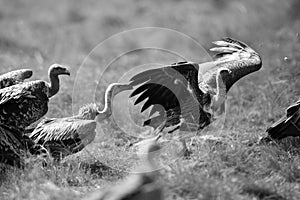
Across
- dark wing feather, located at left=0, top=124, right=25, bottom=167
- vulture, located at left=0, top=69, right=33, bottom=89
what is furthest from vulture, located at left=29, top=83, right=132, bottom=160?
vulture, located at left=0, top=69, right=33, bottom=89

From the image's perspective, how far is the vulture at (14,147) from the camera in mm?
6719

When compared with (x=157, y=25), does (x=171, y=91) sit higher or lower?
lower

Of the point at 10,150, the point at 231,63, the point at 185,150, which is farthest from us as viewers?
the point at 231,63

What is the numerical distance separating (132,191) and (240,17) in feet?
38.3

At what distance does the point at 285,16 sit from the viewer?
1547 centimetres

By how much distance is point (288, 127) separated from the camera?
7.50 m

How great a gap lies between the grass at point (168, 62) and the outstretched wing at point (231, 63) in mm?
722

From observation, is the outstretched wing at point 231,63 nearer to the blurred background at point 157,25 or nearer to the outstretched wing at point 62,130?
the blurred background at point 157,25

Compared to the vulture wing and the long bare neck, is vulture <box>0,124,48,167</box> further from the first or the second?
the long bare neck

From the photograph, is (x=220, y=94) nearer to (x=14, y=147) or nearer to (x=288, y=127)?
(x=288, y=127)

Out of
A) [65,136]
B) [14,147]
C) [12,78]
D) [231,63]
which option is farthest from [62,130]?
[231,63]

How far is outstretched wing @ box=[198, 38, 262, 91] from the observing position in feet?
26.5

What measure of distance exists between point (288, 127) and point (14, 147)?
308 centimetres

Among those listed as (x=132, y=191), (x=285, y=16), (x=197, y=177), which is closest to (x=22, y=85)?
(x=197, y=177)
